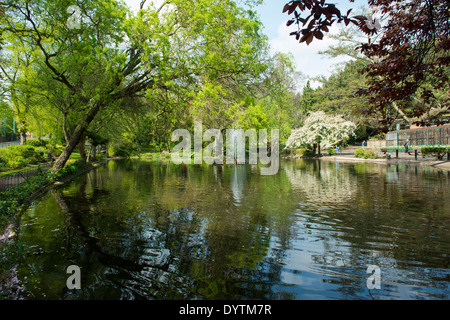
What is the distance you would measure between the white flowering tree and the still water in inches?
1379

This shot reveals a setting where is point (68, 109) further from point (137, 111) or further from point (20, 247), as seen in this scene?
point (20, 247)

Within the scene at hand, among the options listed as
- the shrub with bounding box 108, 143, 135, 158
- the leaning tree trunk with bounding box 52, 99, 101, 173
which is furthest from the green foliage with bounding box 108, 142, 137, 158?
the leaning tree trunk with bounding box 52, 99, 101, 173

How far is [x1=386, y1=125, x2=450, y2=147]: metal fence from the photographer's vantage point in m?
30.2

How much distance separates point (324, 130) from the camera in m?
44.9

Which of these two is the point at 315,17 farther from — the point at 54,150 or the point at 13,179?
the point at 54,150

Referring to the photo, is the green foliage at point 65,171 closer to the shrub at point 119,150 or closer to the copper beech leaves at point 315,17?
the copper beech leaves at point 315,17

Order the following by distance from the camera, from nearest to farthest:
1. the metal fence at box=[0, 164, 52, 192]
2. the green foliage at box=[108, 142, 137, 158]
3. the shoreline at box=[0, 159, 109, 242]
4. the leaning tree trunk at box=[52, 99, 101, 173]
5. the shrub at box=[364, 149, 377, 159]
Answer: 1. the shoreline at box=[0, 159, 109, 242]
2. the metal fence at box=[0, 164, 52, 192]
3. the leaning tree trunk at box=[52, 99, 101, 173]
4. the shrub at box=[364, 149, 377, 159]
5. the green foliage at box=[108, 142, 137, 158]

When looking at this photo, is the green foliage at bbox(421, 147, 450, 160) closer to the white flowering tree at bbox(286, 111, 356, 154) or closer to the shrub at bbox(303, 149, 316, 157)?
the white flowering tree at bbox(286, 111, 356, 154)

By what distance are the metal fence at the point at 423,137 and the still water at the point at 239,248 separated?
972 inches

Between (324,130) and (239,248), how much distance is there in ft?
138

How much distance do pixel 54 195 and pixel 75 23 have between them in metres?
8.65

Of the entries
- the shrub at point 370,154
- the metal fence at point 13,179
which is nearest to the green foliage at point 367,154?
the shrub at point 370,154

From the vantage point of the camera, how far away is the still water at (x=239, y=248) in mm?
4207

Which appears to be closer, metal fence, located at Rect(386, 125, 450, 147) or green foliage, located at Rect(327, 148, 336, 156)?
metal fence, located at Rect(386, 125, 450, 147)
